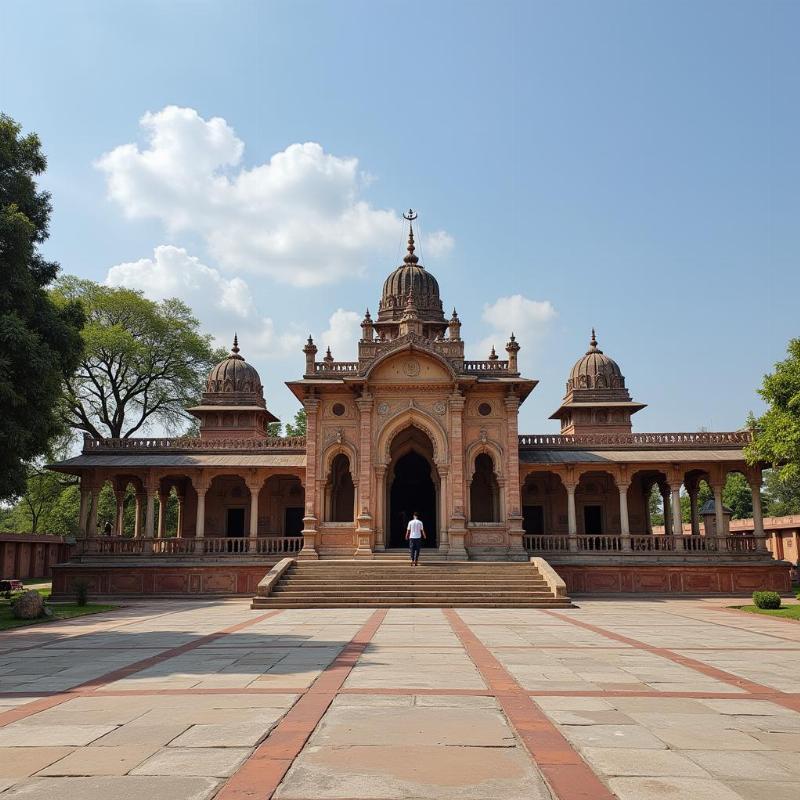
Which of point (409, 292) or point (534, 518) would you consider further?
point (409, 292)

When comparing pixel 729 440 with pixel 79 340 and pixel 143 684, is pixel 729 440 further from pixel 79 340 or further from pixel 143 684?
pixel 143 684

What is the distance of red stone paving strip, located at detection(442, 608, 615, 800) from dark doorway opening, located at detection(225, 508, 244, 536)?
2625 centimetres

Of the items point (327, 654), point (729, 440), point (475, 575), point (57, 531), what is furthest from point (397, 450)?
point (57, 531)

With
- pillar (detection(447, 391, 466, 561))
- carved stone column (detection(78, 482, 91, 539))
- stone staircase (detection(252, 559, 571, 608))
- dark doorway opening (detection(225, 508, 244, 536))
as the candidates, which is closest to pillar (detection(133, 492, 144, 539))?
carved stone column (detection(78, 482, 91, 539))

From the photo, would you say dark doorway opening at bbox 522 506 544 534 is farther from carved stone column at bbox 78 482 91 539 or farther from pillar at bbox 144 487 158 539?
carved stone column at bbox 78 482 91 539

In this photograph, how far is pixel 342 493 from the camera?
32.6 m

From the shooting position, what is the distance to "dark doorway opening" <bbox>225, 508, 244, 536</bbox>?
35.0 m

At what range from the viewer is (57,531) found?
5706 centimetres

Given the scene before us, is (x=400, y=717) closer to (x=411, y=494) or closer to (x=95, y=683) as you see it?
(x=95, y=683)

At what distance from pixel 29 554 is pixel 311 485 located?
69.1ft

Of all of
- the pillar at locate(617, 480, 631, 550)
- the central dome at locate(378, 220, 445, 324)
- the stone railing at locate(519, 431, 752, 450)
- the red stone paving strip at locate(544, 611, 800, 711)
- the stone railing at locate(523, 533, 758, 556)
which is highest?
the central dome at locate(378, 220, 445, 324)

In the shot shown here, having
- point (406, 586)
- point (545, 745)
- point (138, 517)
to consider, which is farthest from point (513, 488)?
point (545, 745)

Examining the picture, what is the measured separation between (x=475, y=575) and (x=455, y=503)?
4.31 meters

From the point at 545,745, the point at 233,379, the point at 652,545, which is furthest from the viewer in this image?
the point at 233,379
